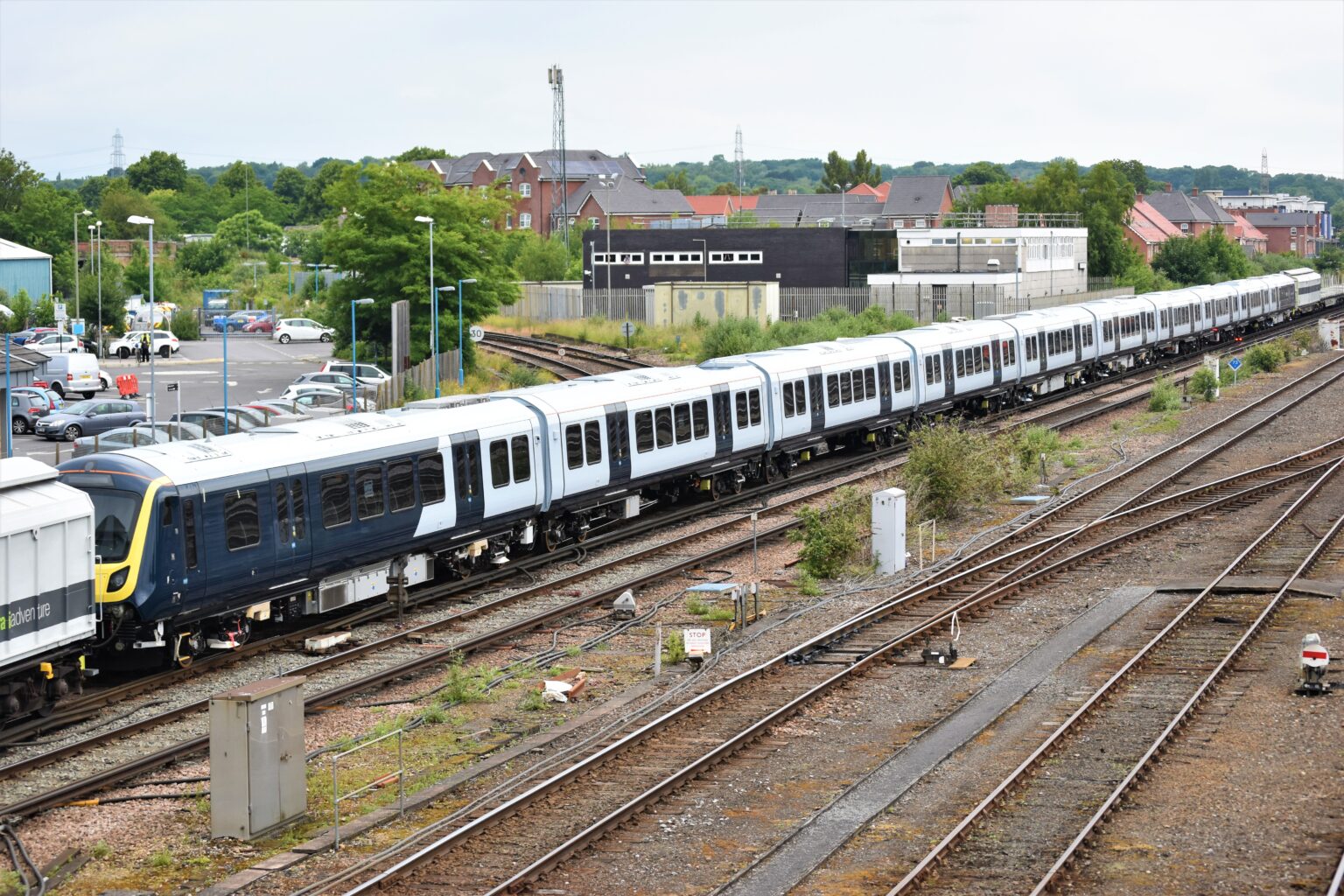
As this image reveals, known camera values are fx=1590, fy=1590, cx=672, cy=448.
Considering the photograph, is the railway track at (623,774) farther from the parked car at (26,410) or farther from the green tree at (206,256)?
the green tree at (206,256)

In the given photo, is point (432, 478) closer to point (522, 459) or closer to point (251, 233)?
point (522, 459)

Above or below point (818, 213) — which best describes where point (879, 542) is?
below

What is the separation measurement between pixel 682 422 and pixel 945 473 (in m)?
5.06

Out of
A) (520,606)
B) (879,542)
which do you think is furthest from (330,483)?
(879,542)

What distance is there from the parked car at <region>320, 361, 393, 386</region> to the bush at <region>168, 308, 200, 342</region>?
1111 inches

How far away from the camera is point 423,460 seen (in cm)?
2259

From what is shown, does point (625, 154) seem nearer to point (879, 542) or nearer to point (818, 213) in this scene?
point (818, 213)

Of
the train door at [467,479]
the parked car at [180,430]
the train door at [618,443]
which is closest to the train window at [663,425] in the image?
the train door at [618,443]

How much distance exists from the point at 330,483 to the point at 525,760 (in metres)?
6.66

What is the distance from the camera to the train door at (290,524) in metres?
19.8

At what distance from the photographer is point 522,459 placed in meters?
24.7

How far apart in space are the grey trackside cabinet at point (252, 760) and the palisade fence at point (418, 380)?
95.6ft

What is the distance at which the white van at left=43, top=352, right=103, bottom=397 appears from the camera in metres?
55.0

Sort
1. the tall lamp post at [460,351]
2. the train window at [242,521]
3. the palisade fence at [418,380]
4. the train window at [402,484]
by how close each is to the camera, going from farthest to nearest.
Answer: the tall lamp post at [460,351] → the palisade fence at [418,380] → the train window at [402,484] → the train window at [242,521]
